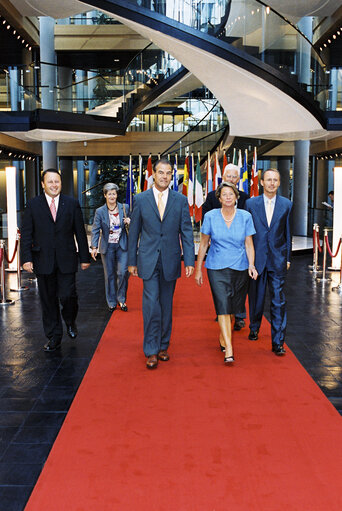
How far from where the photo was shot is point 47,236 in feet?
18.0

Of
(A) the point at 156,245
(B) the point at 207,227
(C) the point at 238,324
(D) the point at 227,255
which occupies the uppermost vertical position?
(B) the point at 207,227

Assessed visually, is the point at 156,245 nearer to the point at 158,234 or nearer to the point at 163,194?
the point at 158,234

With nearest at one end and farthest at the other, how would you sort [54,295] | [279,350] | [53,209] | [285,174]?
[279,350], [53,209], [54,295], [285,174]

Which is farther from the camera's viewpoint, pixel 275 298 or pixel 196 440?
pixel 275 298

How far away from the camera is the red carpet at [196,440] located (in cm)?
293

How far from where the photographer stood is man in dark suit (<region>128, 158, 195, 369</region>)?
497cm

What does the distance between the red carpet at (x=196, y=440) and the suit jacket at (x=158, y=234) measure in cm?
92

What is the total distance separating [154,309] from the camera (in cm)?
498

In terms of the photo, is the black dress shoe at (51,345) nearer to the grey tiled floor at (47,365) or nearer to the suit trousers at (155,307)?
the grey tiled floor at (47,365)

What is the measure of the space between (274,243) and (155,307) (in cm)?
132

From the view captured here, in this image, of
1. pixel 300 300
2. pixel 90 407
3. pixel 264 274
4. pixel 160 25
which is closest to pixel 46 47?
pixel 160 25

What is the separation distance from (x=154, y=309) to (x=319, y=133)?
1108cm

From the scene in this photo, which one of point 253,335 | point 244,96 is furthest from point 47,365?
point 244,96

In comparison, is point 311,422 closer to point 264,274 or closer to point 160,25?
point 264,274
